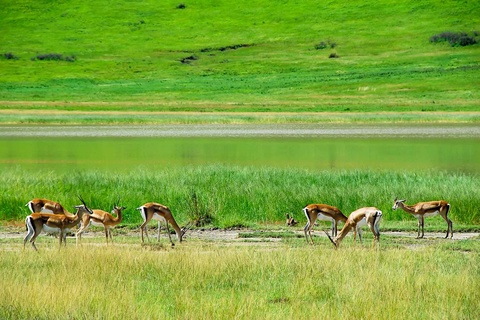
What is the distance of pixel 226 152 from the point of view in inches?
1572

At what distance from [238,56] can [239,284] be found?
108469mm

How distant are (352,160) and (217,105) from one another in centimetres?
4360

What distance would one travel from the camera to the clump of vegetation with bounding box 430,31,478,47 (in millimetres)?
115188

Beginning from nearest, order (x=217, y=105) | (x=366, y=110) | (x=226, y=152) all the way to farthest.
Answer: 1. (x=226, y=152)
2. (x=366, y=110)
3. (x=217, y=105)

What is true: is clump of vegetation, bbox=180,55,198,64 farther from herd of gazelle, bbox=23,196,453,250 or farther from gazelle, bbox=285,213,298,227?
herd of gazelle, bbox=23,196,453,250

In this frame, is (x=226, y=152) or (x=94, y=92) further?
(x=94, y=92)

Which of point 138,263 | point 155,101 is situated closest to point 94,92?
point 155,101

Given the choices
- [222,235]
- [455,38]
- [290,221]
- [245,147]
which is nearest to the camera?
[222,235]

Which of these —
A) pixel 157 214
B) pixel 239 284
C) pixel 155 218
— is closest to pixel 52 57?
pixel 155 218

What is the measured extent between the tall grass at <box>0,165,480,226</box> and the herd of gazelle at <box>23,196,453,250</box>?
333 centimetres

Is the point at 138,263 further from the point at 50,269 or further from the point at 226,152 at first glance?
the point at 226,152

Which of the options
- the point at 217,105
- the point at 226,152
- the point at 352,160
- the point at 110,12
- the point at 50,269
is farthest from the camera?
the point at 110,12

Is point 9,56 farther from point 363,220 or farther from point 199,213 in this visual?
point 363,220

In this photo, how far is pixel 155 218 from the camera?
16516mm
